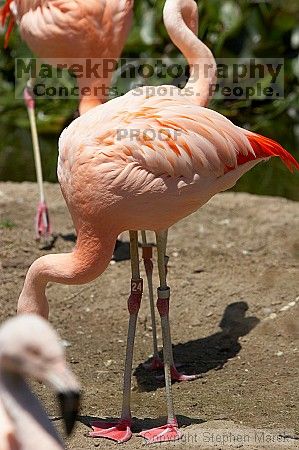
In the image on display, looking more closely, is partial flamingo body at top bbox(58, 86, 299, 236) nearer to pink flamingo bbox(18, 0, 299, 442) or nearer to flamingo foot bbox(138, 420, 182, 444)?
pink flamingo bbox(18, 0, 299, 442)

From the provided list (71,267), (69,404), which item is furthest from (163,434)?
(69,404)

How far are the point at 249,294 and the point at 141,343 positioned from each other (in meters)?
0.83

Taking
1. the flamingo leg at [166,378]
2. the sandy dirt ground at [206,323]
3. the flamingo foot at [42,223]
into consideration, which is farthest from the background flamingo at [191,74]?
the flamingo foot at [42,223]

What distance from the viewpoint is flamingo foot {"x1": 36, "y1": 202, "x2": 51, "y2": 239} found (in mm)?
6551

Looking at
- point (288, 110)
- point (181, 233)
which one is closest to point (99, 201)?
point (181, 233)

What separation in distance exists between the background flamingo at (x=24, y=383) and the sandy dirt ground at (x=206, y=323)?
1.30 metres

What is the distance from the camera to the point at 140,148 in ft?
13.8

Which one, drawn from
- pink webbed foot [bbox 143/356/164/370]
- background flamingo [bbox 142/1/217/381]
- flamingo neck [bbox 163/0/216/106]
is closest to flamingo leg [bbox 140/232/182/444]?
background flamingo [bbox 142/1/217/381]

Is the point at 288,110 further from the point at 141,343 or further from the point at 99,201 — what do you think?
the point at 99,201

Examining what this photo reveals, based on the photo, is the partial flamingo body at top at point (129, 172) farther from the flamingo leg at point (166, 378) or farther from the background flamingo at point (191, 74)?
the background flamingo at point (191, 74)

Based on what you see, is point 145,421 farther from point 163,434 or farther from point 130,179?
point 130,179

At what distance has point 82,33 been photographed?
18.9 ft

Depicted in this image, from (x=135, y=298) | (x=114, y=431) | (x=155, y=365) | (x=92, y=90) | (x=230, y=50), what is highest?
(x=230, y=50)

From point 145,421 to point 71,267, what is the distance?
0.84 metres
